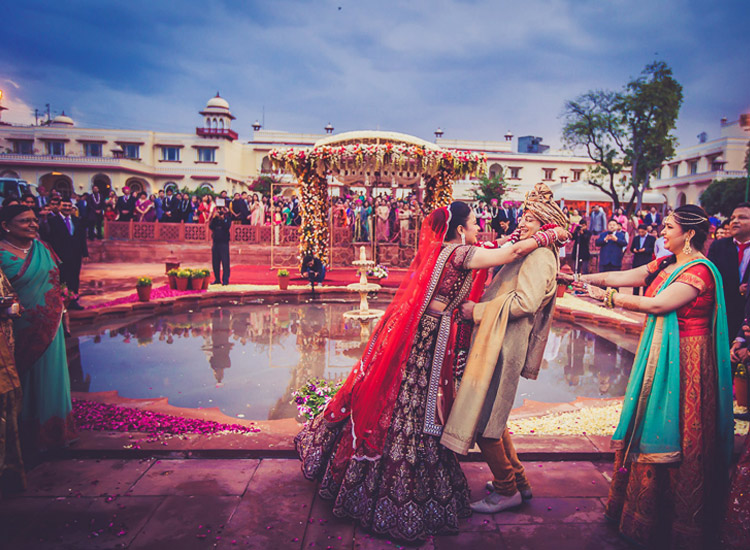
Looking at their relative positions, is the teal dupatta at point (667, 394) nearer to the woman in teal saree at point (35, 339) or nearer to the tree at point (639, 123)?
the woman in teal saree at point (35, 339)

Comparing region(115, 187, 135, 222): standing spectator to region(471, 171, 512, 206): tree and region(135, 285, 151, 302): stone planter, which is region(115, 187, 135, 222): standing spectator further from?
region(471, 171, 512, 206): tree

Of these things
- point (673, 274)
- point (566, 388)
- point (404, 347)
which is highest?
point (673, 274)

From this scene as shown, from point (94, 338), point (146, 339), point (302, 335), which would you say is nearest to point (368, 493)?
point (302, 335)

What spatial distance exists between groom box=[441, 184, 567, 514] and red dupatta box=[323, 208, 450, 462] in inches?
11.9

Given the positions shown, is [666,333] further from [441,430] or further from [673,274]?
[441,430]

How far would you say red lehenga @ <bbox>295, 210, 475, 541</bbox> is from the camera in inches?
98.3

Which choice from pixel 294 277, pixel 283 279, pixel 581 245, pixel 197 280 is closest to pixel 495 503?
pixel 283 279

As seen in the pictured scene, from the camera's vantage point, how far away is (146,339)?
6.84m

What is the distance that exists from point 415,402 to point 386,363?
0.26 metres

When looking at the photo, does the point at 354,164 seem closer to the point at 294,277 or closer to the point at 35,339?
the point at 294,277

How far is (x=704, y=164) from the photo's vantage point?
37375mm

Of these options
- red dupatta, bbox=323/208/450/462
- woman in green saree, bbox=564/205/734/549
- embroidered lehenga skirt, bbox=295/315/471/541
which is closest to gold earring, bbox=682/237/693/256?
woman in green saree, bbox=564/205/734/549

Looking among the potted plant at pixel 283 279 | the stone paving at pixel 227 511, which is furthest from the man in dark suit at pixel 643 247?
the stone paving at pixel 227 511

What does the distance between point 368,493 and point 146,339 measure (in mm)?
5350
